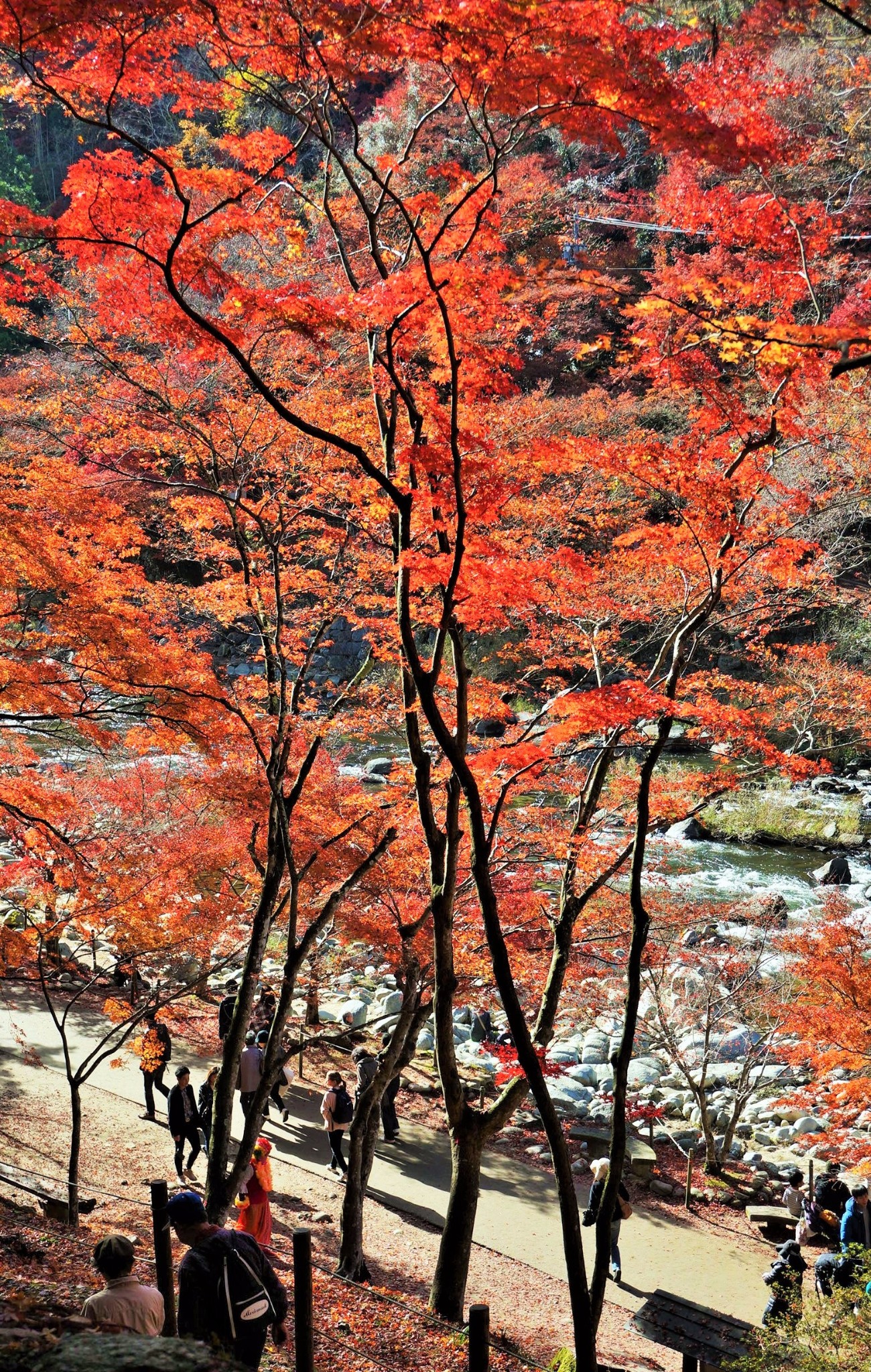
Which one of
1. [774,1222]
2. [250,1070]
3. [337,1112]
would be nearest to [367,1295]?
[337,1112]

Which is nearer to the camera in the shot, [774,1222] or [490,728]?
[774,1222]

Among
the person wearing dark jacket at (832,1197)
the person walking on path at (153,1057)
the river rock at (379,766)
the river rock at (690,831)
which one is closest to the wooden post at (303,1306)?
the person walking on path at (153,1057)

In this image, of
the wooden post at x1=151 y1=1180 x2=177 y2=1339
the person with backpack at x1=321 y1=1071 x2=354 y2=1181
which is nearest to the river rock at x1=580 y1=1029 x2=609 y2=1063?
the person with backpack at x1=321 y1=1071 x2=354 y2=1181

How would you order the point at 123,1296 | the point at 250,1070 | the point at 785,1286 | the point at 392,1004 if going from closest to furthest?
the point at 123,1296 < the point at 785,1286 < the point at 250,1070 < the point at 392,1004

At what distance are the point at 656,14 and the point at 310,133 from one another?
9.39 ft

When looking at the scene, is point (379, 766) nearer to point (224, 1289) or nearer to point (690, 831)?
point (690, 831)

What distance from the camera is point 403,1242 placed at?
930cm

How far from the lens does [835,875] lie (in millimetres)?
19812

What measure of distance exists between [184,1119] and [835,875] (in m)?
15.2

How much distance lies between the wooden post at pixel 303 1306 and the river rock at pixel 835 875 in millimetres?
17348

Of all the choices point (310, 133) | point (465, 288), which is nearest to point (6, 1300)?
point (465, 288)

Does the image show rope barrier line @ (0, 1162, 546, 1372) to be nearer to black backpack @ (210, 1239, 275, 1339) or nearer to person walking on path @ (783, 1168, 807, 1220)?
black backpack @ (210, 1239, 275, 1339)

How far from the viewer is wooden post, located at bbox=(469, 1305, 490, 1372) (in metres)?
4.57

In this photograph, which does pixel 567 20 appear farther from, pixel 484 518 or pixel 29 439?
pixel 29 439
